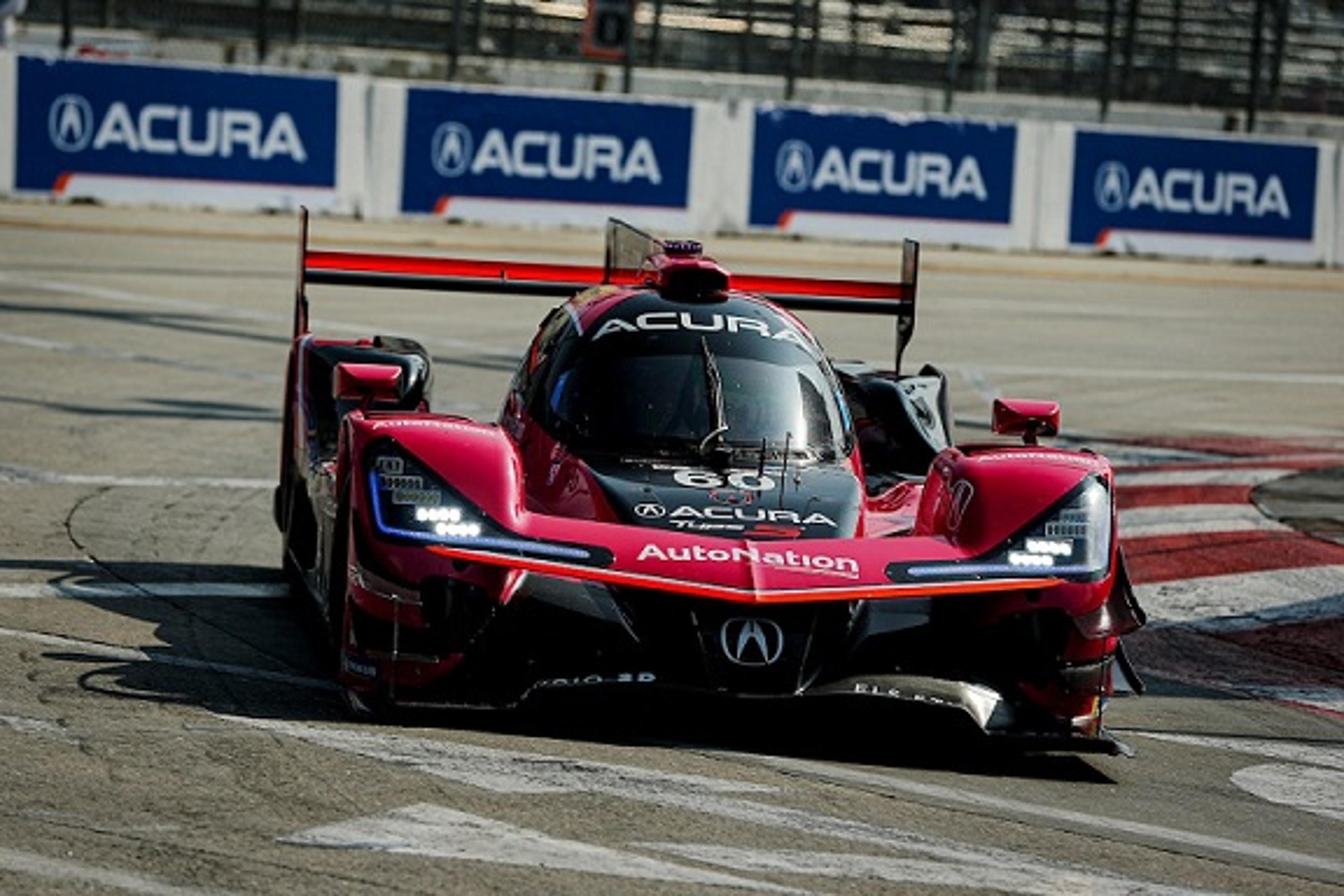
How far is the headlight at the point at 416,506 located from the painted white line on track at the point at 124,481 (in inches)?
182

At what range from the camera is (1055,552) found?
7672 millimetres

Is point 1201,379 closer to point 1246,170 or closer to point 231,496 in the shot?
point 231,496

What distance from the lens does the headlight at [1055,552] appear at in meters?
7.44

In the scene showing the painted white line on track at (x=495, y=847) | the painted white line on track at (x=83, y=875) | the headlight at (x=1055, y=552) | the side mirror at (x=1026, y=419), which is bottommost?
the painted white line on track at (x=495, y=847)

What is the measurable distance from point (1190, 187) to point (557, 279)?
66.7 feet

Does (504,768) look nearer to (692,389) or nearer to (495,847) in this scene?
(495,847)

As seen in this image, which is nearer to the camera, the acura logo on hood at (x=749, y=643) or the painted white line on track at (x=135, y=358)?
the acura logo on hood at (x=749, y=643)

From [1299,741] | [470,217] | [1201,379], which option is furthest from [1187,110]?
[1299,741]

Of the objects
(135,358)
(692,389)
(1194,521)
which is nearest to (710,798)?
(692,389)

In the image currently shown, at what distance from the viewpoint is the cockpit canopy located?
8.61 meters

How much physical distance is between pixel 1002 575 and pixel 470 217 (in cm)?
1996

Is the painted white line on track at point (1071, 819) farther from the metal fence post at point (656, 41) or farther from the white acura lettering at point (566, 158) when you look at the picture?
the metal fence post at point (656, 41)

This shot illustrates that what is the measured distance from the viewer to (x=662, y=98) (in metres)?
28.2

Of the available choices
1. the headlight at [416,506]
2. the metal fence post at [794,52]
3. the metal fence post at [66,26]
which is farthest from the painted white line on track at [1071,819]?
the metal fence post at [794,52]
